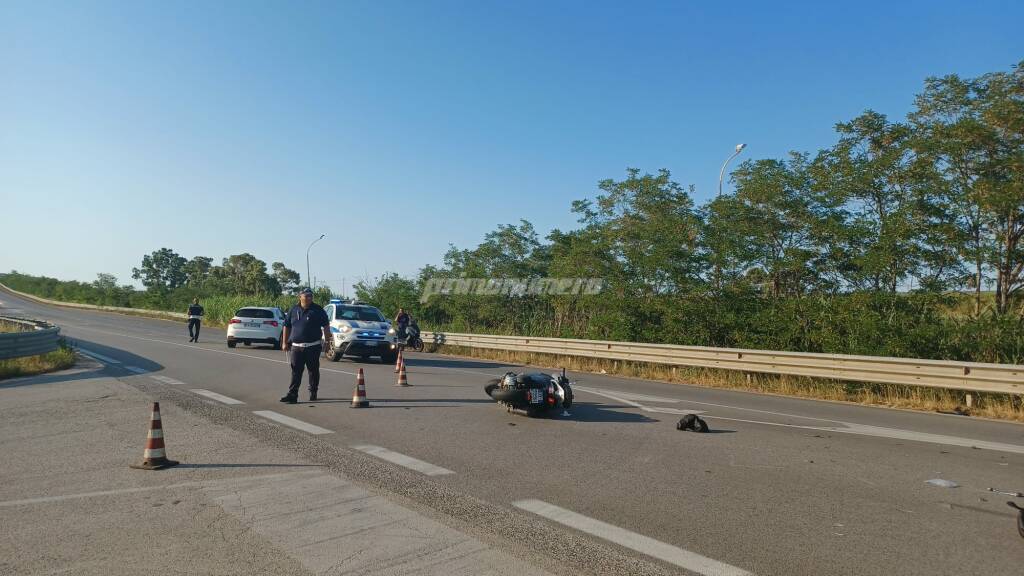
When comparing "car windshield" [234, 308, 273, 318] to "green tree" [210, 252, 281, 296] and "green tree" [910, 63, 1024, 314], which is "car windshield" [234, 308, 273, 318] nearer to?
"green tree" [910, 63, 1024, 314]

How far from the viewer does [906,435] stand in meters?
8.70

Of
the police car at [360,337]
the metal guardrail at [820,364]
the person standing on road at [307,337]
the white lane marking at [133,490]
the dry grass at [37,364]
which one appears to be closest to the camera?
the white lane marking at [133,490]

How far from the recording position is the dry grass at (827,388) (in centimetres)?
1124

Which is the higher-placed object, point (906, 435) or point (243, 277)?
point (243, 277)

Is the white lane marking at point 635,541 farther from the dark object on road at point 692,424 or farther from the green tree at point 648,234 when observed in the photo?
the green tree at point 648,234

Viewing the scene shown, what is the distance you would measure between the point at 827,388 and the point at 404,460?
10291mm

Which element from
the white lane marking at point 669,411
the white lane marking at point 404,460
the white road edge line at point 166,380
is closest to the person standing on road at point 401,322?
the white road edge line at point 166,380

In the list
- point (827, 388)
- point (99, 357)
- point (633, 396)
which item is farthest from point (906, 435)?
point (99, 357)

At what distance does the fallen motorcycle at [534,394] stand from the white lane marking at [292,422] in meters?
2.59

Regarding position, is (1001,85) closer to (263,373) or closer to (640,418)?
(640,418)

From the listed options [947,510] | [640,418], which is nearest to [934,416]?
[640,418]

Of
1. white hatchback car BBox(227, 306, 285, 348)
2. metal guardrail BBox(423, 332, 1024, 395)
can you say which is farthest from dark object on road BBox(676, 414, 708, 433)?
white hatchback car BBox(227, 306, 285, 348)

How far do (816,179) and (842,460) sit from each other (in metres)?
15.5

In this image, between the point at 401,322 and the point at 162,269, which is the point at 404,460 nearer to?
the point at 401,322
